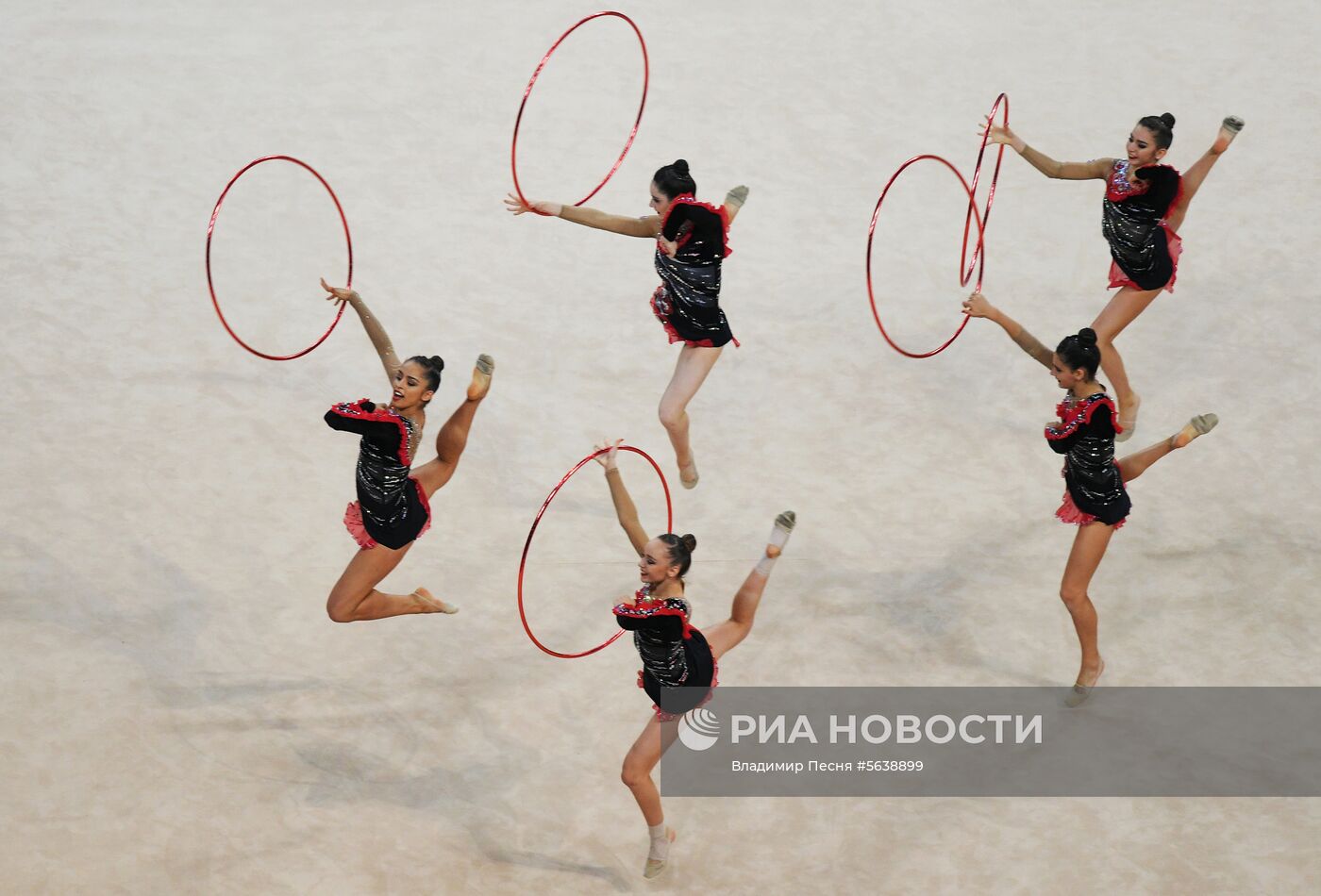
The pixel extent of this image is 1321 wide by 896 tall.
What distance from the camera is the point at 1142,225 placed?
7.27 m

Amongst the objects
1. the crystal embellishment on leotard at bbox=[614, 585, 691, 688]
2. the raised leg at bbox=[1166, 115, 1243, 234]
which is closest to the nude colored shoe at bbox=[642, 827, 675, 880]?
the crystal embellishment on leotard at bbox=[614, 585, 691, 688]

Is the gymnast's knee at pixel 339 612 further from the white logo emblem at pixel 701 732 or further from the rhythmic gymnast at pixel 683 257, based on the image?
the rhythmic gymnast at pixel 683 257

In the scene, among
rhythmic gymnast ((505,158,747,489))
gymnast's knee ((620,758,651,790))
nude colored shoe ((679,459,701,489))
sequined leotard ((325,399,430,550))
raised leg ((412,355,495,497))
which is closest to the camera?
gymnast's knee ((620,758,651,790))

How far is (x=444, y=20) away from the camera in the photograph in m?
12.1

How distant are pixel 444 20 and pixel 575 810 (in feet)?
25.9

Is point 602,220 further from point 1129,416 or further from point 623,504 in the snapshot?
point 1129,416

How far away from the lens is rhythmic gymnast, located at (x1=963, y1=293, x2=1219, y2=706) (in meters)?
6.05

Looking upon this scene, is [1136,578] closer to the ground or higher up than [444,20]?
closer to the ground

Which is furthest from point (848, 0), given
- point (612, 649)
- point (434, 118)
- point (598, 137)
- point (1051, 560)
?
point (612, 649)

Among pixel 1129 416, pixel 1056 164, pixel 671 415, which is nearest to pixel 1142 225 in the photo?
pixel 1056 164

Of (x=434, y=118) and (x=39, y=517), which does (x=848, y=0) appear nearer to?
(x=434, y=118)

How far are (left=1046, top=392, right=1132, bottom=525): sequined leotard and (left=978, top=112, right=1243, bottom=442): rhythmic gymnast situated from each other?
150cm

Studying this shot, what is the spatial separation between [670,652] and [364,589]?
1597 mm

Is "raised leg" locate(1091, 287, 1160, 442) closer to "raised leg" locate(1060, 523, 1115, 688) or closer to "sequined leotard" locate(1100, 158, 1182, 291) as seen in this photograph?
"sequined leotard" locate(1100, 158, 1182, 291)
